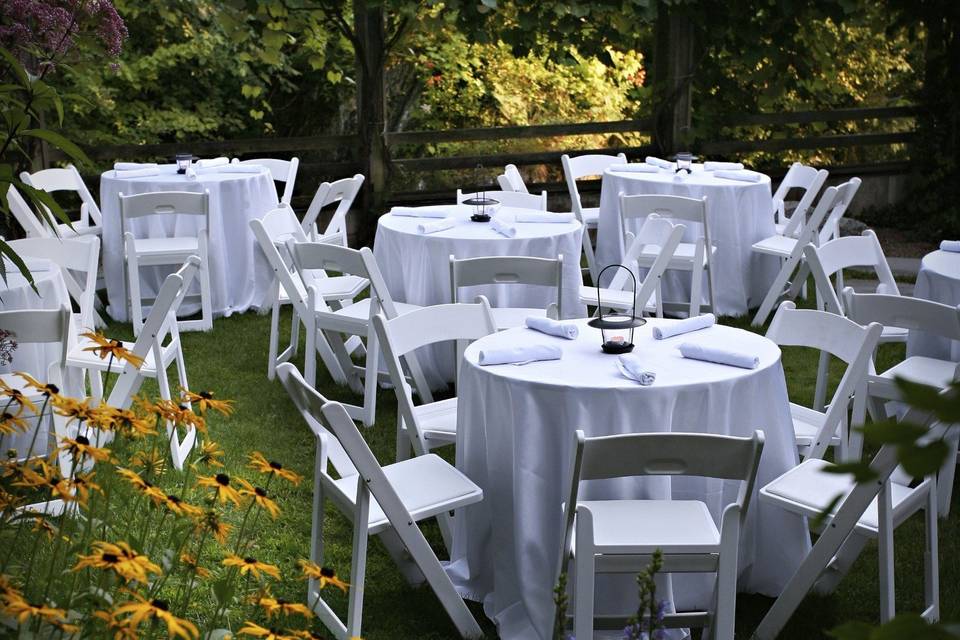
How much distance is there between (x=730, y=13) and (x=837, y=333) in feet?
22.1

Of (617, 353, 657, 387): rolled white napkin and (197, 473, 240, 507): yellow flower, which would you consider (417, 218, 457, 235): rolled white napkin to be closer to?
(617, 353, 657, 387): rolled white napkin

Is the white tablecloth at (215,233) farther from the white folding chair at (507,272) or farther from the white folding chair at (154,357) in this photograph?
the white folding chair at (507,272)

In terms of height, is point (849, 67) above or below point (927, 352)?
above

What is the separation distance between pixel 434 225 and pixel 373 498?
111 inches

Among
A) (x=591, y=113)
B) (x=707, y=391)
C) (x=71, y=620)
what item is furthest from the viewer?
(x=591, y=113)

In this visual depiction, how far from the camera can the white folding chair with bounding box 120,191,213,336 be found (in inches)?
271

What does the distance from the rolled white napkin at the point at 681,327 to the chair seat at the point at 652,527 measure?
76 centimetres

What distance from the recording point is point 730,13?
9883 millimetres

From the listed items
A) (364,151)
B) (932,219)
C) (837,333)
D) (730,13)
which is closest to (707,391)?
(837,333)

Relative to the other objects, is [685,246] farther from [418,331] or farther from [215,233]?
[418,331]

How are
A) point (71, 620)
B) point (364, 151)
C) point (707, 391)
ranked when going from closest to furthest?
point (71, 620) < point (707, 391) < point (364, 151)

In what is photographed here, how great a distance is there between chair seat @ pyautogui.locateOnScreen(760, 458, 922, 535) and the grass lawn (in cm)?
46

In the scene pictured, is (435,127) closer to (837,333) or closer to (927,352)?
(927,352)

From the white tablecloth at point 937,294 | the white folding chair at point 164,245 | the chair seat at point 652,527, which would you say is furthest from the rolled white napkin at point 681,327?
the white folding chair at point 164,245
